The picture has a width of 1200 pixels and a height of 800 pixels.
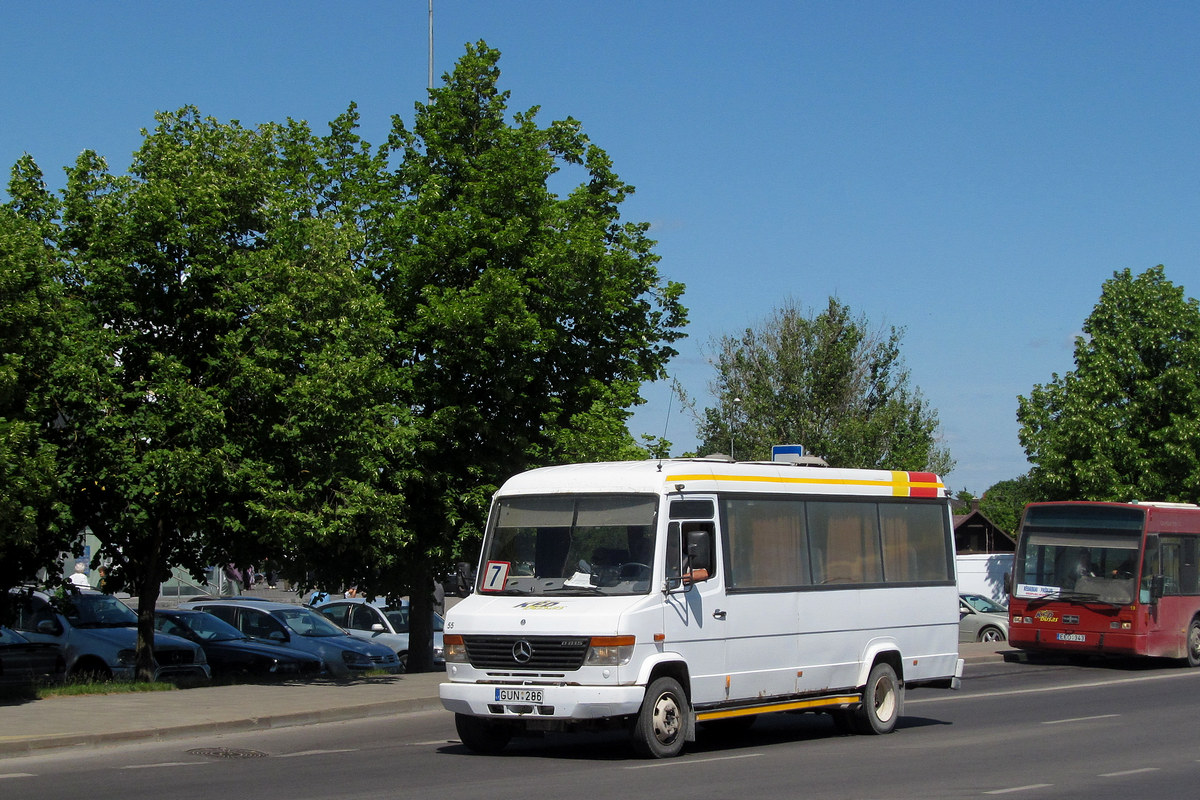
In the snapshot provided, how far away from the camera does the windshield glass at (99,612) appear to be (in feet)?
70.8

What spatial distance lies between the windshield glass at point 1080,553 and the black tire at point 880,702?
11563mm

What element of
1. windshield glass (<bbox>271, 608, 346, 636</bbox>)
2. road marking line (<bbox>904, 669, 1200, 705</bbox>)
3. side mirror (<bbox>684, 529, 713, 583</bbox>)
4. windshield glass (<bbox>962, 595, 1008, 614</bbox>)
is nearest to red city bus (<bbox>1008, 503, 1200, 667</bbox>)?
road marking line (<bbox>904, 669, 1200, 705</bbox>)

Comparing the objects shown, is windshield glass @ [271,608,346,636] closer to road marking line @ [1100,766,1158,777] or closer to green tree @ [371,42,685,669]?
green tree @ [371,42,685,669]

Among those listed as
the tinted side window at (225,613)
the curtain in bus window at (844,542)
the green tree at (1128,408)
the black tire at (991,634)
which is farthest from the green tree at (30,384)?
the green tree at (1128,408)

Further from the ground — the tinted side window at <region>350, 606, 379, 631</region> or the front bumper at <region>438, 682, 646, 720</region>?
the tinted side window at <region>350, 606, 379, 631</region>

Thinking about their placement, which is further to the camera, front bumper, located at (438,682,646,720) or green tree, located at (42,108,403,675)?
green tree, located at (42,108,403,675)

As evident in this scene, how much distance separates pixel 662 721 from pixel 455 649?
211 centimetres

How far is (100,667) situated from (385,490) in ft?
17.7

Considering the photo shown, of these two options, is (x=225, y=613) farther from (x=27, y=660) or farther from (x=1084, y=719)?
(x=1084, y=719)

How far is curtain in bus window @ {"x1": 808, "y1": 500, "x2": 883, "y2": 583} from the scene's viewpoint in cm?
1435

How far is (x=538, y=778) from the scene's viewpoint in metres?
11.3

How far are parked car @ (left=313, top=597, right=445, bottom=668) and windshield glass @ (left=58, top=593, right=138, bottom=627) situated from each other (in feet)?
19.9

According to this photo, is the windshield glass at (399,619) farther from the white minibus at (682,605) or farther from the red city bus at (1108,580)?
the white minibus at (682,605)

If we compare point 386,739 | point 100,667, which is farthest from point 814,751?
point 100,667
